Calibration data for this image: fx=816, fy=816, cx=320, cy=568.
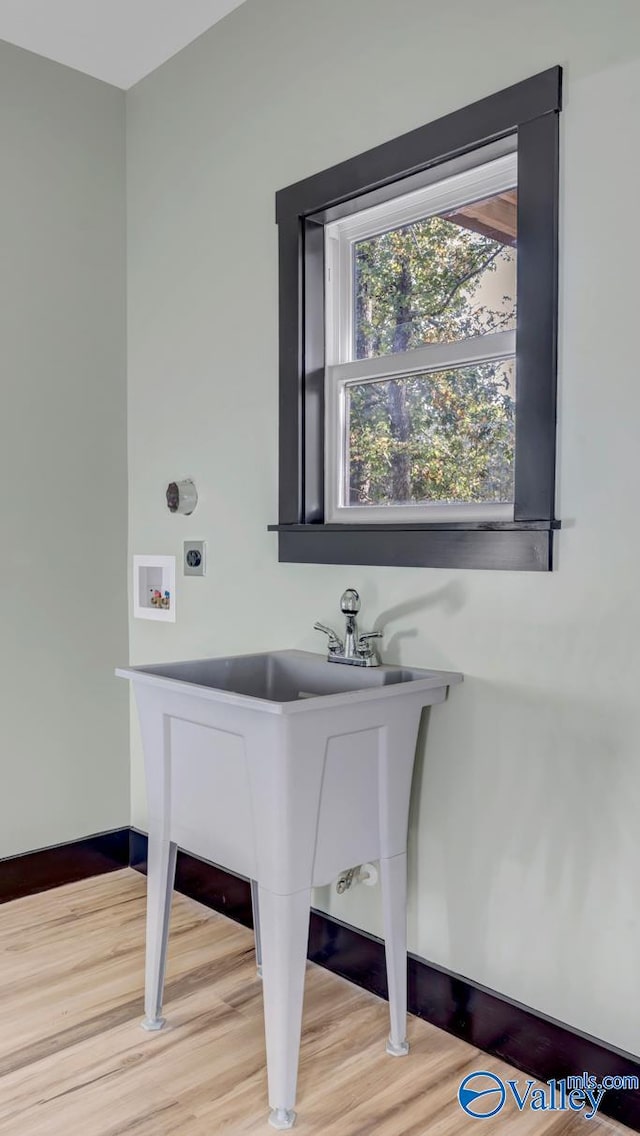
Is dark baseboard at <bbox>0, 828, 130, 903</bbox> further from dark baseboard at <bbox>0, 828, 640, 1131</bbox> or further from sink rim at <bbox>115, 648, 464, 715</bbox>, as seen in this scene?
sink rim at <bbox>115, 648, 464, 715</bbox>

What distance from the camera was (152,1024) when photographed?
1.81m

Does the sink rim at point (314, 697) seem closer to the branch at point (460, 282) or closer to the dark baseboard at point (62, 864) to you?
the branch at point (460, 282)

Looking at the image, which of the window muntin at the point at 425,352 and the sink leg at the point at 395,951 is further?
the window muntin at the point at 425,352

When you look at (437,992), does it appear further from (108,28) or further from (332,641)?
(108,28)

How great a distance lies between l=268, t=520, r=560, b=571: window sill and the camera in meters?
1.63

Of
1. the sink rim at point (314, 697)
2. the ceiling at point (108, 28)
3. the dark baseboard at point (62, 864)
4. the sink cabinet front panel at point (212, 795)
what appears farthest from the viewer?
the dark baseboard at point (62, 864)

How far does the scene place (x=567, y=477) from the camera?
159cm

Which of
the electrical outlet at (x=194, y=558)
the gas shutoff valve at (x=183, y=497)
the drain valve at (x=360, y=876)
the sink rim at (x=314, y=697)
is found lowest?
the drain valve at (x=360, y=876)

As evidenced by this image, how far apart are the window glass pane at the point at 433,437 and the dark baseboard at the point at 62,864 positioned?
145 centimetres

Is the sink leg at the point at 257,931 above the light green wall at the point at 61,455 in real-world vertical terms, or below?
below

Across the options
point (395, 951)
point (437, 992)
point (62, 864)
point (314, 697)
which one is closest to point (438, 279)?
point (314, 697)

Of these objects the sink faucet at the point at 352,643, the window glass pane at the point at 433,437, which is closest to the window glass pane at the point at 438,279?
the window glass pane at the point at 433,437

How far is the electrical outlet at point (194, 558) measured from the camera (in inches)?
98.3

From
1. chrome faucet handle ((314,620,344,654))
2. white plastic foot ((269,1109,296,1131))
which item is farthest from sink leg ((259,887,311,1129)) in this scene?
chrome faucet handle ((314,620,344,654))
